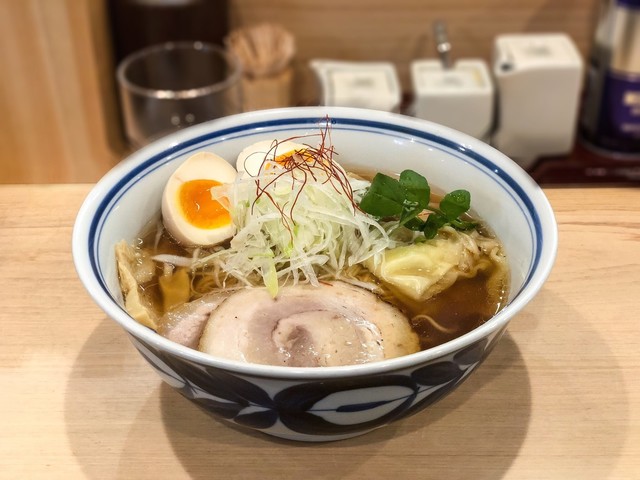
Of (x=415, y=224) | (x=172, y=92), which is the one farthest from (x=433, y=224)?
(x=172, y=92)

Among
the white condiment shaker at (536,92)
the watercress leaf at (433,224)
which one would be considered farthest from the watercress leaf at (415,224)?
the white condiment shaker at (536,92)

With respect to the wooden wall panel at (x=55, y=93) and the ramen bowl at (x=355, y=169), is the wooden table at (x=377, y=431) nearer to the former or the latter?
the ramen bowl at (x=355, y=169)

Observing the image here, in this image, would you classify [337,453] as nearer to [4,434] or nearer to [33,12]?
[4,434]

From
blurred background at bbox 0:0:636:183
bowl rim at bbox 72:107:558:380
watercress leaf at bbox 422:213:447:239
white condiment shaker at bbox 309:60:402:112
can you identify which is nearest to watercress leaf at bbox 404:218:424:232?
watercress leaf at bbox 422:213:447:239

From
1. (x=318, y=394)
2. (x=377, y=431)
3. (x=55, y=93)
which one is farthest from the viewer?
(x=55, y=93)

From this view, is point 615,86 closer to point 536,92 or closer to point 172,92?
point 536,92

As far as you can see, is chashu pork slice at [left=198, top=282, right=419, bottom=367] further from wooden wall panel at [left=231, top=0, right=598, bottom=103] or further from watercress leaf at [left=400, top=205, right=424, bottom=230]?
wooden wall panel at [left=231, top=0, right=598, bottom=103]

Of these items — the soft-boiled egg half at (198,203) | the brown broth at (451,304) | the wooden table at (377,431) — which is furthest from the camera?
the soft-boiled egg half at (198,203)
